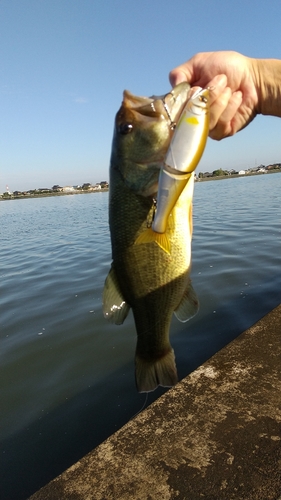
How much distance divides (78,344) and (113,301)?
3.94 meters

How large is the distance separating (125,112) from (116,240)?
82 centimetres

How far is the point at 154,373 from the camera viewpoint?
8.68ft

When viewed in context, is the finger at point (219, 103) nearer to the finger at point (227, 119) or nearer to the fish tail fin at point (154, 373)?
the finger at point (227, 119)

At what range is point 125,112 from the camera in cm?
224

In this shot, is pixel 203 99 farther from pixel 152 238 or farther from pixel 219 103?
pixel 152 238

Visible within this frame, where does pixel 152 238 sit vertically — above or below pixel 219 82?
below

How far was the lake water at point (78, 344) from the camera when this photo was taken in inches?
156

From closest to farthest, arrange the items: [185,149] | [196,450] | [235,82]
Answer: [185,149] < [196,450] < [235,82]

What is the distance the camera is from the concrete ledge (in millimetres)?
2146

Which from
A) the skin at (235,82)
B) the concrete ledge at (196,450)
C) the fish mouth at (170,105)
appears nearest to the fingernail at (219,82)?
the skin at (235,82)

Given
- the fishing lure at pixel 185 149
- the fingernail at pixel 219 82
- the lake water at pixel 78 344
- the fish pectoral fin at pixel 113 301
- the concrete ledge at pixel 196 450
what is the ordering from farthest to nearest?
the lake water at pixel 78 344 < the fish pectoral fin at pixel 113 301 < the fingernail at pixel 219 82 < the concrete ledge at pixel 196 450 < the fishing lure at pixel 185 149

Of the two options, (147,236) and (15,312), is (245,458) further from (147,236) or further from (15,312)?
(15,312)

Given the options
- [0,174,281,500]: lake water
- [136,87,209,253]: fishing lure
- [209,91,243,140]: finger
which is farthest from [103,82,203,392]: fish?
[0,174,281,500]: lake water

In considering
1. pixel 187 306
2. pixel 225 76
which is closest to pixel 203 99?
pixel 225 76
